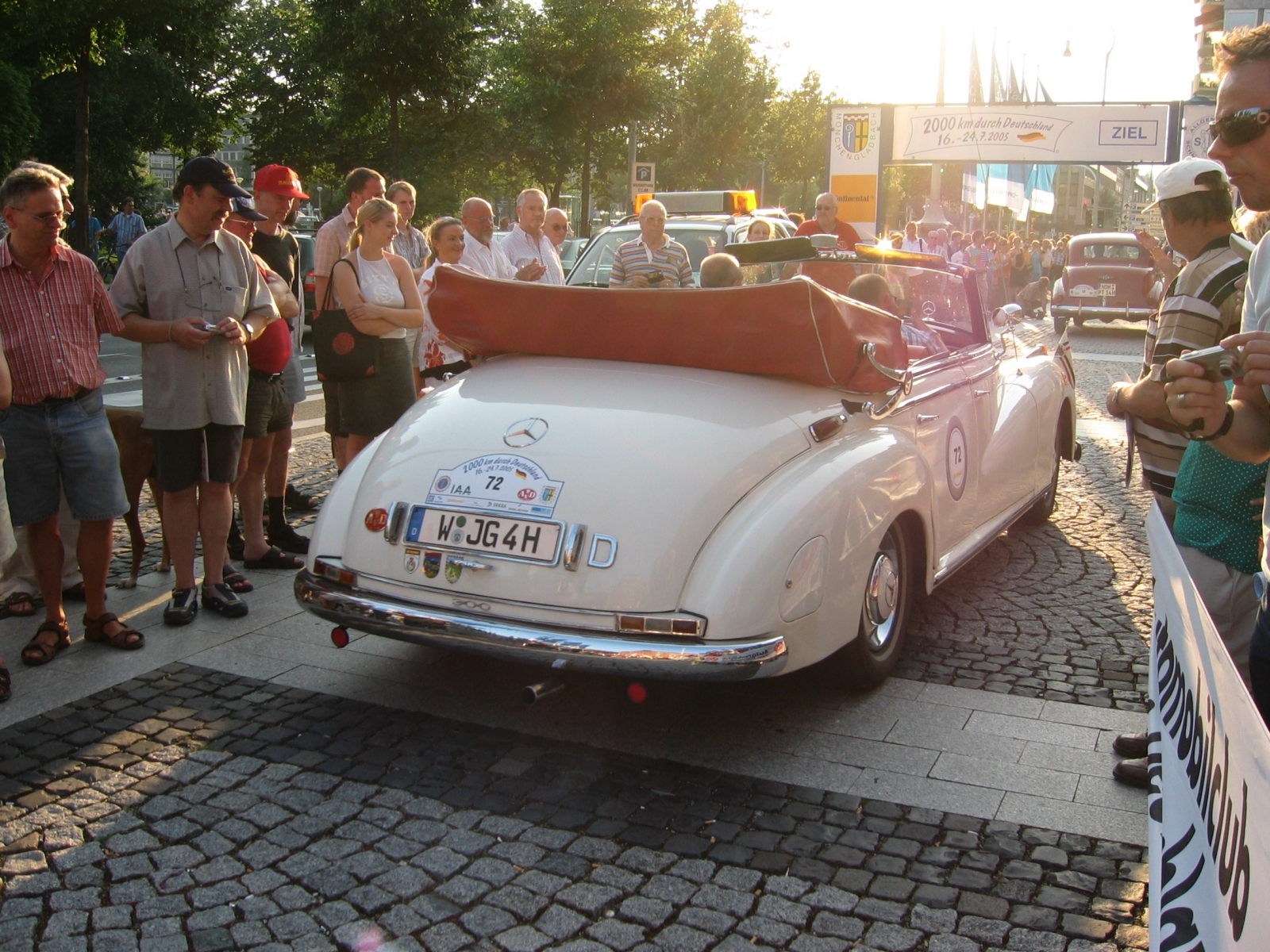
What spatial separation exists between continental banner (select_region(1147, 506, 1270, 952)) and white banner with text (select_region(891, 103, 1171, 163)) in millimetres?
26848

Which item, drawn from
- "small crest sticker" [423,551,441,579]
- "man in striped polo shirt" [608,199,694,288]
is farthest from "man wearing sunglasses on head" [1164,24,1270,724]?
"man in striped polo shirt" [608,199,694,288]

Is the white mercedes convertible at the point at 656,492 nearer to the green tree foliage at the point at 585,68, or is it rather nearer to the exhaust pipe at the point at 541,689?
the exhaust pipe at the point at 541,689

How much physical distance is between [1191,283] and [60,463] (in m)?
4.14

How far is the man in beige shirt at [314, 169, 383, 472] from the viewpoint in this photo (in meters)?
6.59

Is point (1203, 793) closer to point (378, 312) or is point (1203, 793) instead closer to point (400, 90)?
point (378, 312)

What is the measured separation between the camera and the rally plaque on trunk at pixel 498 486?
3.67 m

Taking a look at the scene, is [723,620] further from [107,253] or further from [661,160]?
[661,160]

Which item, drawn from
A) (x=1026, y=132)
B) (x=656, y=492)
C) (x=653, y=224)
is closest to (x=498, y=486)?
(x=656, y=492)

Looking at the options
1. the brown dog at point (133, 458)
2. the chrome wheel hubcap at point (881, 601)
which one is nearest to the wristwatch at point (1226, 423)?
the chrome wheel hubcap at point (881, 601)

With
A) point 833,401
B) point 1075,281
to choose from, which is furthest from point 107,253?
point 833,401

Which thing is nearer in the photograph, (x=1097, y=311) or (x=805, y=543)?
(x=805, y=543)

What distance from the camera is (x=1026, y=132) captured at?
27516 millimetres

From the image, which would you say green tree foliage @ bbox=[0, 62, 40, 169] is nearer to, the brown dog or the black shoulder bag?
the black shoulder bag

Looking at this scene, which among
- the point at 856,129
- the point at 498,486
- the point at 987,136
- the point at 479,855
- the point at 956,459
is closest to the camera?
the point at 479,855
